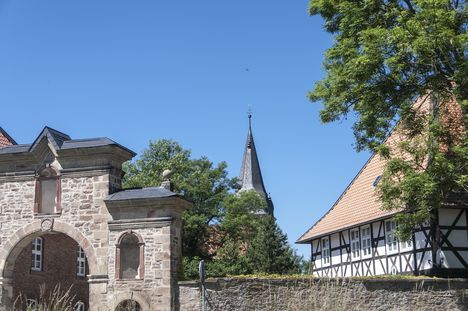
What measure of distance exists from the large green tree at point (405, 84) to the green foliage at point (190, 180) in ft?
67.5

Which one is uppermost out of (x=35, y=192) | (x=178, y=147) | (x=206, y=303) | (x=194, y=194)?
(x=178, y=147)

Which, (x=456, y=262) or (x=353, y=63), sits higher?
(x=353, y=63)

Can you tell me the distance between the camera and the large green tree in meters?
18.5

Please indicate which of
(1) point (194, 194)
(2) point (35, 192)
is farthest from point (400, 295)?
(1) point (194, 194)

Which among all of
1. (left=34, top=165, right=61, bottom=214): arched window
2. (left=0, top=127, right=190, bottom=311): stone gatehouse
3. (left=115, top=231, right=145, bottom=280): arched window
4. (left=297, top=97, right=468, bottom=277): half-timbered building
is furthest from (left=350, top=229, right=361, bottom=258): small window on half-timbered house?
(left=34, top=165, right=61, bottom=214): arched window

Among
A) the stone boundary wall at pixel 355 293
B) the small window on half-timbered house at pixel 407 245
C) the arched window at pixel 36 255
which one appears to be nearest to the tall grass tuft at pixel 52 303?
the arched window at pixel 36 255

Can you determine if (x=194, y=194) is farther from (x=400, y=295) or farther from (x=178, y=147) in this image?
(x=400, y=295)

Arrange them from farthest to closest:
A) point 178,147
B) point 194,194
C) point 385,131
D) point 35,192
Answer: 1. point 178,147
2. point 194,194
3. point 35,192
4. point 385,131

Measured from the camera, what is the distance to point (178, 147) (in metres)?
45.6

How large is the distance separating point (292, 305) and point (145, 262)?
922cm

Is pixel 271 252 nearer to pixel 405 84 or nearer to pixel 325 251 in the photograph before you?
pixel 325 251

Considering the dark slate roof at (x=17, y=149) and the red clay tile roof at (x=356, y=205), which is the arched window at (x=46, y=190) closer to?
the dark slate roof at (x=17, y=149)

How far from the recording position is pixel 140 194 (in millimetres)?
20734

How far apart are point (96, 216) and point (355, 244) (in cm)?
1163
